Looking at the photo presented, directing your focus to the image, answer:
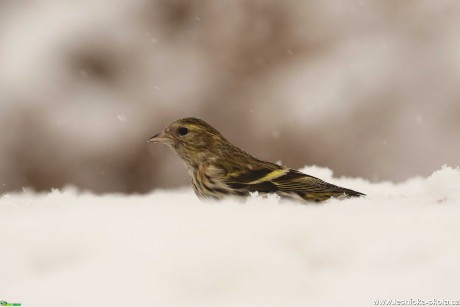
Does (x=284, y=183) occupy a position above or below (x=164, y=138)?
below

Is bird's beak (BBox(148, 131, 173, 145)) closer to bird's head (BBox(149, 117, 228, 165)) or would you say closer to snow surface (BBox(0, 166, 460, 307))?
bird's head (BBox(149, 117, 228, 165))

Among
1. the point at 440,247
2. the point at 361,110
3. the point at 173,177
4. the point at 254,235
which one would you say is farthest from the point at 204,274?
the point at 361,110

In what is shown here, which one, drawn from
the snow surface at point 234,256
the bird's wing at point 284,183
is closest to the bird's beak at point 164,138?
the bird's wing at point 284,183

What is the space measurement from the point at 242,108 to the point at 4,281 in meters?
8.03

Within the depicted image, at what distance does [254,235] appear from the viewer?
215 centimetres

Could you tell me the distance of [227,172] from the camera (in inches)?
162

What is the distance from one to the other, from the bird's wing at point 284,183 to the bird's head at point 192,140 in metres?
0.37

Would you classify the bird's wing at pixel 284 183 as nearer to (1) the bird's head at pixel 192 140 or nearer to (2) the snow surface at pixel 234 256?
(1) the bird's head at pixel 192 140

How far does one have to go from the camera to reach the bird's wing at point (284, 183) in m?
3.84

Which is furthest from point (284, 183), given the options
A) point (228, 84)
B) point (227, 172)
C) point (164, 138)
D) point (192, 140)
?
point (228, 84)

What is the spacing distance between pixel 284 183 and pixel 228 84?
6211 mm

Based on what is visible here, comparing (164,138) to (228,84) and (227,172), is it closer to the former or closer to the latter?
A: (227,172)

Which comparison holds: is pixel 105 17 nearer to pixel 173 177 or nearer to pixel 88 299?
pixel 173 177

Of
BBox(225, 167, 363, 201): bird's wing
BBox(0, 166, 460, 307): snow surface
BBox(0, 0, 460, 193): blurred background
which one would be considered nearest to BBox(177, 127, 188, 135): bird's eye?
BBox(225, 167, 363, 201): bird's wing
